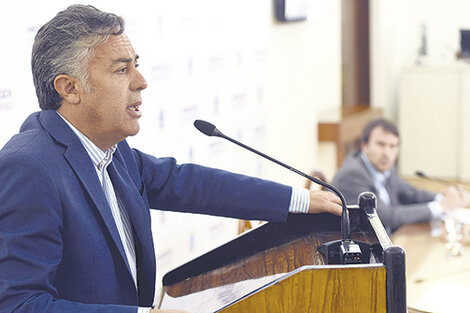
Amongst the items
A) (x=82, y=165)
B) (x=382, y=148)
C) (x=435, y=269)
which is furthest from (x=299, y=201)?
(x=382, y=148)

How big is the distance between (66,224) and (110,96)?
30 centimetres

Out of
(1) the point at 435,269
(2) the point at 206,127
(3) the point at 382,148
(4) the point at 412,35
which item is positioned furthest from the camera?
(4) the point at 412,35

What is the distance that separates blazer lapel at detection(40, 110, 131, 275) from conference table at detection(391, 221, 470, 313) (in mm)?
1318

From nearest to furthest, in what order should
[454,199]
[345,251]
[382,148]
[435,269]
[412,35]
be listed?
[345,251], [435,269], [454,199], [382,148], [412,35]

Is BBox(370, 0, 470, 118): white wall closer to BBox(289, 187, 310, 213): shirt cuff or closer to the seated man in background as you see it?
the seated man in background

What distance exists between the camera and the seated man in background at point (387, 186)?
12.4ft

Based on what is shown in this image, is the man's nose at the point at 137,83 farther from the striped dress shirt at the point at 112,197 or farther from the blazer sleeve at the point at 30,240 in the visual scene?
the blazer sleeve at the point at 30,240

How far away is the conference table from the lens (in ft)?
8.31

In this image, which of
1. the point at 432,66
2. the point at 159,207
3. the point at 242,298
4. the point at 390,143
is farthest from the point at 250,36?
the point at 432,66

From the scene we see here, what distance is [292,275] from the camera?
136cm

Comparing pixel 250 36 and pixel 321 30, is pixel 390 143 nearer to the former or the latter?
pixel 250 36

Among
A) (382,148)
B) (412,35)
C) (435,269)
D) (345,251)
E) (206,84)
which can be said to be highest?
(412,35)

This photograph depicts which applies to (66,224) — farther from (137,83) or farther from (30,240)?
(137,83)

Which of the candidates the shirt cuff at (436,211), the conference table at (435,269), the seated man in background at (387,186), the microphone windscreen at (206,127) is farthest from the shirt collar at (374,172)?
the microphone windscreen at (206,127)
